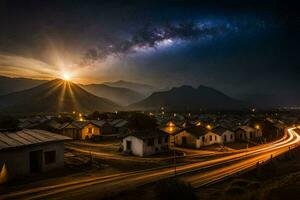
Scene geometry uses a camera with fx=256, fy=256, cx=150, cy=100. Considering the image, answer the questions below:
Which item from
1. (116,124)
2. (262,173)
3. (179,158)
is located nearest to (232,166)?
(262,173)

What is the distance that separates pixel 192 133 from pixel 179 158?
54.5 feet

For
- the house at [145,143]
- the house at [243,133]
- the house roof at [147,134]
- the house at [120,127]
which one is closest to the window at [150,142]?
the house at [145,143]

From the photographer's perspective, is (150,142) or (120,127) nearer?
(150,142)

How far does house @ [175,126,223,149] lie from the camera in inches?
2152

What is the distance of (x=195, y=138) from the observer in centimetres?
5450

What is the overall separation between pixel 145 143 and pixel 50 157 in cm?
1706

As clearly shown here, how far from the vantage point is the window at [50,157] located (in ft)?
91.4

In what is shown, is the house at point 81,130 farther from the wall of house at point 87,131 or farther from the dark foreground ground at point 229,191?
the dark foreground ground at point 229,191

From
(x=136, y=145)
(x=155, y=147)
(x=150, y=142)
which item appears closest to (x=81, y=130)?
(x=136, y=145)

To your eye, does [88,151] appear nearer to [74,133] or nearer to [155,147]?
[155,147]

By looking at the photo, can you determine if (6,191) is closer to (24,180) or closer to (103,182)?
(24,180)

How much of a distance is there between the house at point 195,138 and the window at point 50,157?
108ft

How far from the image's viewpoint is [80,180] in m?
24.2

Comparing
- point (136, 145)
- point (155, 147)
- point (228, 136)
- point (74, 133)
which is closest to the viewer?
point (136, 145)
